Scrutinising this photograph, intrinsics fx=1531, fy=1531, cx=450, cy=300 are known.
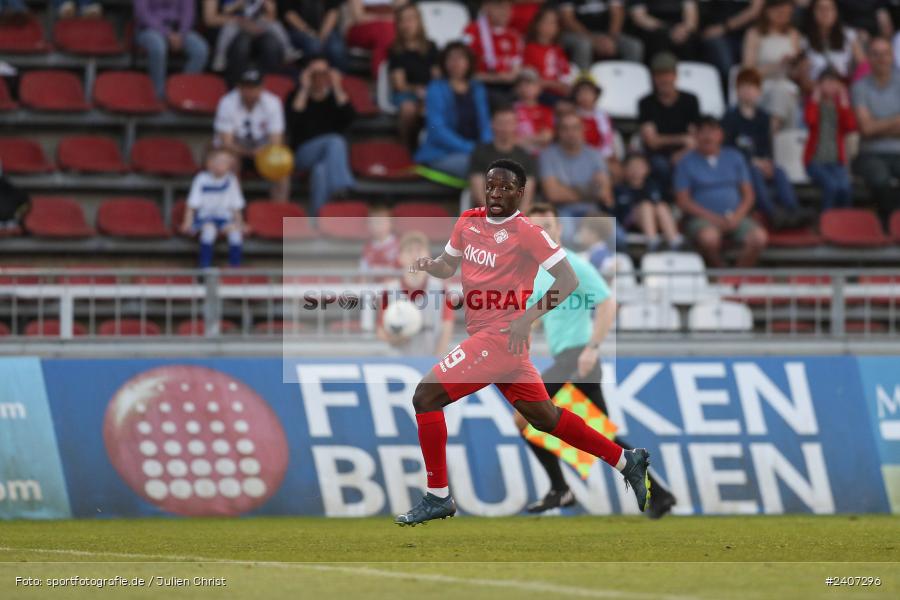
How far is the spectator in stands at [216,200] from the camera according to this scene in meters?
16.5

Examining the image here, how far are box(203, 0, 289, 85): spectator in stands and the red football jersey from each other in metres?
9.23

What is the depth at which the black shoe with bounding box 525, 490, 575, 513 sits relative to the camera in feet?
41.5

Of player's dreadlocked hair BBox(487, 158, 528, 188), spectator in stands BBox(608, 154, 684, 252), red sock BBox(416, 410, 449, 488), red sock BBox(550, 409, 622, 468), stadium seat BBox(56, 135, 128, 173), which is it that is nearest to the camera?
player's dreadlocked hair BBox(487, 158, 528, 188)

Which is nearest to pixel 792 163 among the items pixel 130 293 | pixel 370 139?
pixel 370 139

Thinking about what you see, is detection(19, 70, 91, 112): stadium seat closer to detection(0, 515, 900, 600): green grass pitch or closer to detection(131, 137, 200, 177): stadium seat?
detection(131, 137, 200, 177): stadium seat

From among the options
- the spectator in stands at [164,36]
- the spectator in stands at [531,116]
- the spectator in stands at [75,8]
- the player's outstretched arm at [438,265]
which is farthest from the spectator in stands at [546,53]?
the player's outstretched arm at [438,265]

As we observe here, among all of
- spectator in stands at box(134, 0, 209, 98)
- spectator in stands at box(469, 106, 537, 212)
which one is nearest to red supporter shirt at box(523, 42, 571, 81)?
spectator in stands at box(469, 106, 537, 212)

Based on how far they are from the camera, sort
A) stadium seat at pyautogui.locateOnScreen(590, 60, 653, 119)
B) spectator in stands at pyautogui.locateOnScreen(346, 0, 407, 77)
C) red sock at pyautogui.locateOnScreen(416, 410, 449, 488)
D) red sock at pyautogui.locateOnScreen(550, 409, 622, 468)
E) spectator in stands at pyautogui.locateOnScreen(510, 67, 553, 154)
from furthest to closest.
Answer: stadium seat at pyautogui.locateOnScreen(590, 60, 653, 119) < spectator in stands at pyautogui.locateOnScreen(346, 0, 407, 77) < spectator in stands at pyautogui.locateOnScreen(510, 67, 553, 154) < red sock at pyautogui.locateOnScreen(550, 409, 622, 468) < red sock at pyautogui.locateOnScreen(416, 410, 449, 488)

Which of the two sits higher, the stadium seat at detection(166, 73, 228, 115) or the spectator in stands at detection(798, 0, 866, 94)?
the stadium seat at detection(166, 73, 228, 115)

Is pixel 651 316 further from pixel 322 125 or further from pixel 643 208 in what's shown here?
pixel 322 125

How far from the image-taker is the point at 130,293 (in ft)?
44.7

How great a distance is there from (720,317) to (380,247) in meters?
3.45

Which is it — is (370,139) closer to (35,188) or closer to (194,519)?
(35,188)

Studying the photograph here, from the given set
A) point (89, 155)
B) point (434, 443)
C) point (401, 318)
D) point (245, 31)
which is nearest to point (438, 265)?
point (434, 443)
